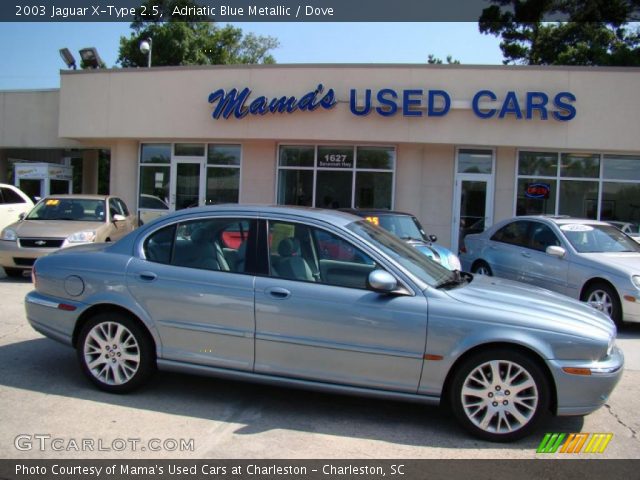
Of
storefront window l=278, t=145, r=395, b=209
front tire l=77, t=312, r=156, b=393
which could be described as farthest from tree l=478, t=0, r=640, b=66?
front tire l=77, t=312, r=156, b=393

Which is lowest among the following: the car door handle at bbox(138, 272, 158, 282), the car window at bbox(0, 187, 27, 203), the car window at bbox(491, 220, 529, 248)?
the car door handle at bbox(138, 272, 158, 282)

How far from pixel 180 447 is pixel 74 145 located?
1683 cm

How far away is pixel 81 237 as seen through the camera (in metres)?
10.1

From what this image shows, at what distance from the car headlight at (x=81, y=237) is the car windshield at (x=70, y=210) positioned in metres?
0.88

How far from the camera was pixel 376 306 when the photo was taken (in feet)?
13.5

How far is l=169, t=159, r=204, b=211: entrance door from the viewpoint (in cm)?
1645

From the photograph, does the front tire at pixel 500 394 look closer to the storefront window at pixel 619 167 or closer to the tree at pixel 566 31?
the storefront window at pixel 619 167

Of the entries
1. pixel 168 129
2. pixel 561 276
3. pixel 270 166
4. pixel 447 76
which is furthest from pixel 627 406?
pixel 168 129

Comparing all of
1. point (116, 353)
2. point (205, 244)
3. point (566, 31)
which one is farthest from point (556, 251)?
point (566, 31)

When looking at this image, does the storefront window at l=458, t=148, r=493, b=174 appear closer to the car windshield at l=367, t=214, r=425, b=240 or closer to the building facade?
the building facade

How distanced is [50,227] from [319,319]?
7.80 metres

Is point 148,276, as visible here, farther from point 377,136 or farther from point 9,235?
point 377,136

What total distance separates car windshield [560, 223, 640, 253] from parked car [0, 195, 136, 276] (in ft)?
24.3

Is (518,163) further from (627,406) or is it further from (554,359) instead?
(554,359)
